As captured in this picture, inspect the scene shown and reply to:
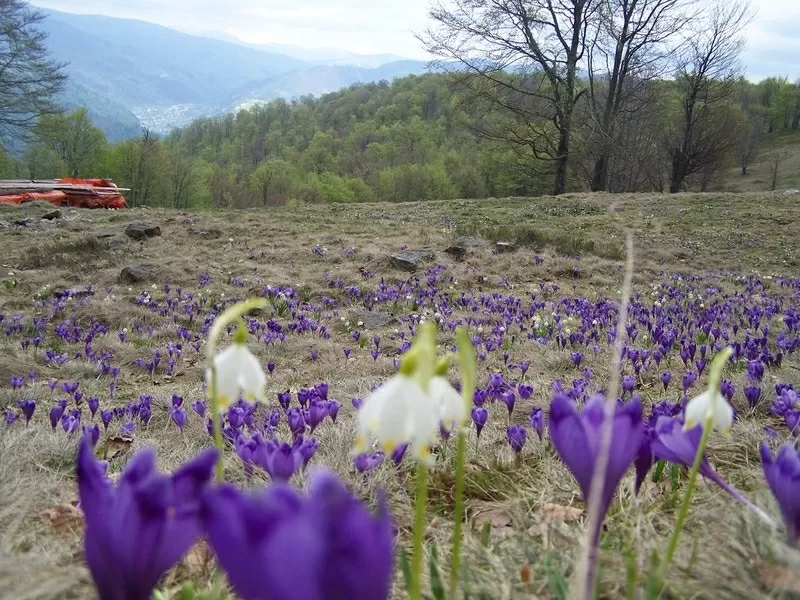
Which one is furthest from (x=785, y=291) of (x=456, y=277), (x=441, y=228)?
(x=441, y=228)

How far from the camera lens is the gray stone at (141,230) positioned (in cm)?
1128

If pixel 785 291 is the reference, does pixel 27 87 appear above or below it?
above

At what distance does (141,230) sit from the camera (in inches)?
448

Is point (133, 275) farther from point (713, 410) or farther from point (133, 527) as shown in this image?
point (713, 410)

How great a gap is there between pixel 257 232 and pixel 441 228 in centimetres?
425

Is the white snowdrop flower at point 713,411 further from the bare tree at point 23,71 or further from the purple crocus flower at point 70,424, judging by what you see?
the bare tree at point 23,71

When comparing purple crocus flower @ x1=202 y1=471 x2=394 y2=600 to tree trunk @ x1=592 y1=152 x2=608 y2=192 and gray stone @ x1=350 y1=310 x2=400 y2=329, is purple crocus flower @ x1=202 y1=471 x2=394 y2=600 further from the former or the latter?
tree trunk @ x1=592 y1=152 x2=608 y2=192

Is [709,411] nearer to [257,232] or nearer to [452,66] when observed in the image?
[257,232]

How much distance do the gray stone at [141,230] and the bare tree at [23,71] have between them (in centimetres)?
2063

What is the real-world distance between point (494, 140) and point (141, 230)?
667 inches

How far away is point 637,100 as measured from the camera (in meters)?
25.5

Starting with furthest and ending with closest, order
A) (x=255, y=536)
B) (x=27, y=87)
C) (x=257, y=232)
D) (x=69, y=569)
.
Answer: (x=27, y=87), (x=257, y=232), (x=69, y=569), (x=255, y=536)

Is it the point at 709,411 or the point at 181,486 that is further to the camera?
the point at 709,411

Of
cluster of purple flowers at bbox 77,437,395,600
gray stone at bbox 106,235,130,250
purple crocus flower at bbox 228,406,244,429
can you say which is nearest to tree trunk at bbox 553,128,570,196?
gray stone at bbox 106,235,130,250
